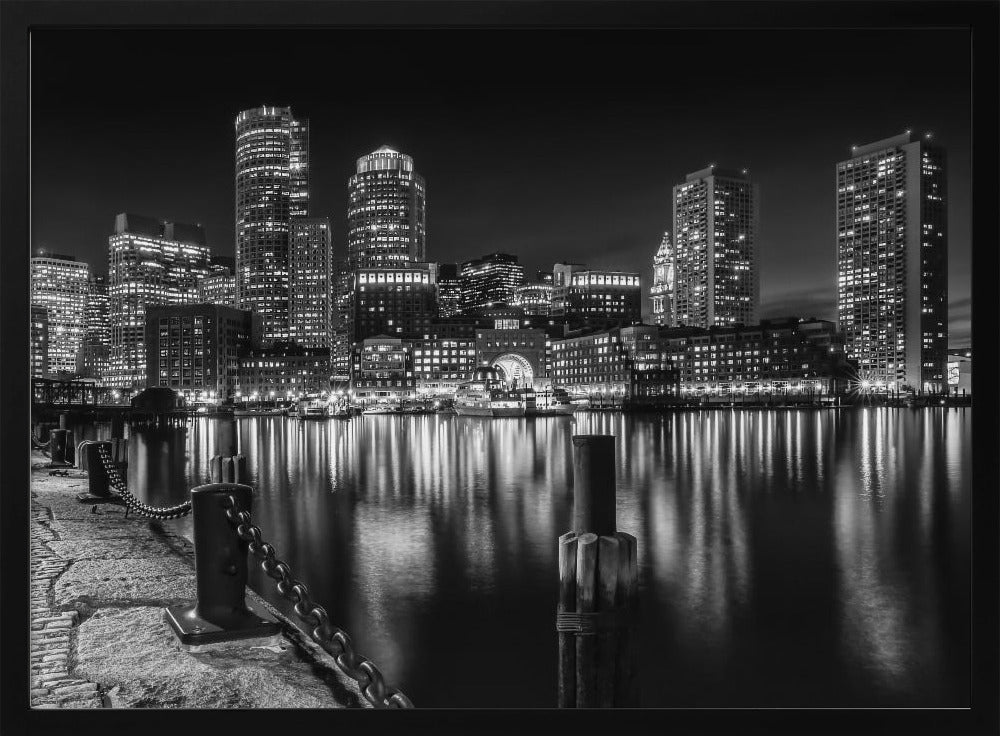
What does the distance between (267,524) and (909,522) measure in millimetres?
11539

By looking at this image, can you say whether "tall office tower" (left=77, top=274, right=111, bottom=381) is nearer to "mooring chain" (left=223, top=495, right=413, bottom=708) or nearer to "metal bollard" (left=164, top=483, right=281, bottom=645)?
"metal bollard" (left=164, top=483, right=281, bottom=645)

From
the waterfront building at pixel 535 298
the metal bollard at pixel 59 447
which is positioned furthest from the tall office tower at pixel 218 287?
the waterfront building at pixel 535 298

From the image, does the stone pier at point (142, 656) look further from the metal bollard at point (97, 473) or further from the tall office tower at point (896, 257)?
the tall office tower at point (896, 257)

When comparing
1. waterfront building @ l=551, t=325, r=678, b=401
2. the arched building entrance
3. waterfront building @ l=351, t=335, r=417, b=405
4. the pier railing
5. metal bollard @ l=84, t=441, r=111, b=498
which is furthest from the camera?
the arched building entrance

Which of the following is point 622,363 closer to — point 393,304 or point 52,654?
point 393,304

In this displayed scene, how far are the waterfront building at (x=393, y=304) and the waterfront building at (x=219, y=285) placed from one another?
50.4 meters

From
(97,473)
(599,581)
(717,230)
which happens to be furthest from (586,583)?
(717,230)

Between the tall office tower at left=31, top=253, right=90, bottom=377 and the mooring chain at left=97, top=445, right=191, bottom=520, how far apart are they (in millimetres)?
1184

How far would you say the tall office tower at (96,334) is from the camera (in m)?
8.56

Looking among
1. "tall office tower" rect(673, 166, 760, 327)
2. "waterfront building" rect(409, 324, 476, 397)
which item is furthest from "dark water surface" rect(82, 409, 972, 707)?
"waterfront building" rect(409, 324, 476, 397)

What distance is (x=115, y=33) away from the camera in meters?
3.22

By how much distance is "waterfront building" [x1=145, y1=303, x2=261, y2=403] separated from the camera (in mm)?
13148

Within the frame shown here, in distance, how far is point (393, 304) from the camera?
80000 millimetres

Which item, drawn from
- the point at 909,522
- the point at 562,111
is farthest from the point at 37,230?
the point at 909,522
